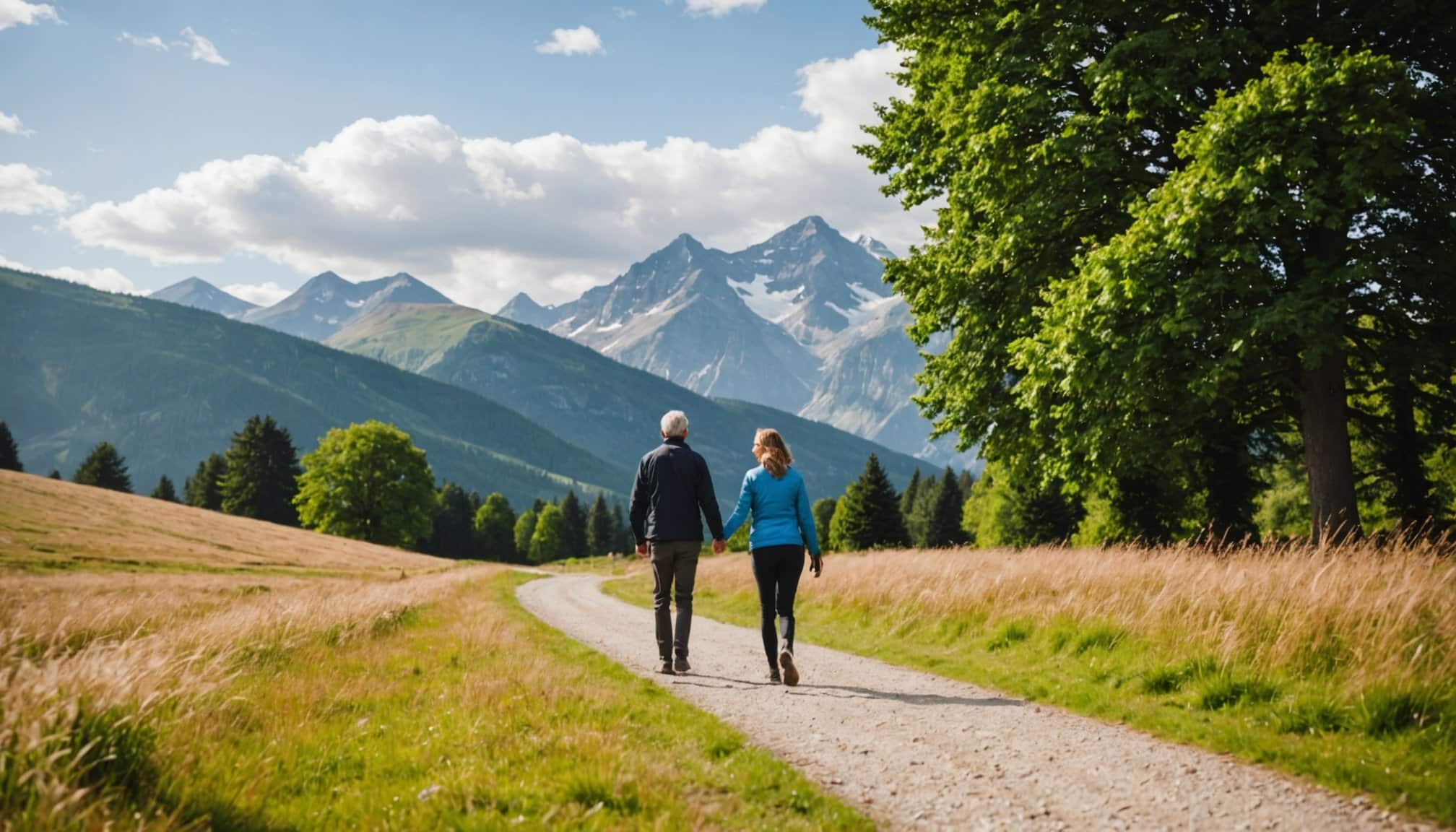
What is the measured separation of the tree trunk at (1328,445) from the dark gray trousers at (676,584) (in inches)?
389

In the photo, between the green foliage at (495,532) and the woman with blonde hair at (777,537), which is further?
the green foliage at (495,532)

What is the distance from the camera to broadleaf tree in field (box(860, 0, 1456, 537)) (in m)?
10.4

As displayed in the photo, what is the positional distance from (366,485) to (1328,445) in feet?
224

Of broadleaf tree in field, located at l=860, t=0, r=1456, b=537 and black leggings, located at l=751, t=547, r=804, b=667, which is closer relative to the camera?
black leggings, located at l=751, t=547, r=804, b=667

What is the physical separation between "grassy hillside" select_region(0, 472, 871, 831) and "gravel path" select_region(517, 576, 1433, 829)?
22.0 inches

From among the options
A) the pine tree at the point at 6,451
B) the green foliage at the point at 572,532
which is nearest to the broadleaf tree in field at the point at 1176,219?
the pine tree at the point at 6,451

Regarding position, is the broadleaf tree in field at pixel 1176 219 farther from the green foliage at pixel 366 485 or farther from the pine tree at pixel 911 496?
the pine tree at pixel 911 496

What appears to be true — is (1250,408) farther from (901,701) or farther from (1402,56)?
(901,701)

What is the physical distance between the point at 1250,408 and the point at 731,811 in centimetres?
1465

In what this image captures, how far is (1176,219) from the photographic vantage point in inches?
420

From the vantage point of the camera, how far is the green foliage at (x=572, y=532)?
12056 cm

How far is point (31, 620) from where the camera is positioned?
9320 millimetres

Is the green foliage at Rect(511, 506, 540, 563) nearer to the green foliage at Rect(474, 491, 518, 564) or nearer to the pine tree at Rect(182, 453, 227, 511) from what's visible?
the green foliage at Rect(474, 491, 518, 564)

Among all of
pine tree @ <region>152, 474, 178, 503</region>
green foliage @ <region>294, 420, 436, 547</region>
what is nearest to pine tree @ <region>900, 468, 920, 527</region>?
green foliage @ <region>294, 420, 436, 547</region>
